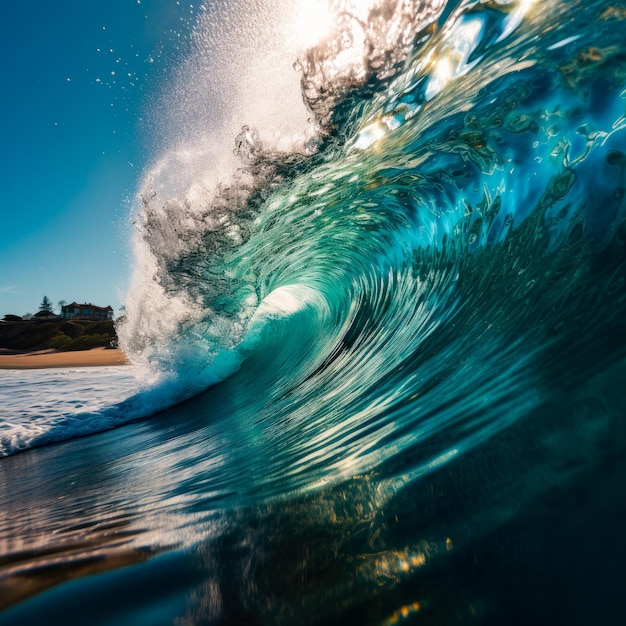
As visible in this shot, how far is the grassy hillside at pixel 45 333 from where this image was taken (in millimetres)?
30775

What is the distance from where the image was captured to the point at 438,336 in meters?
2.92

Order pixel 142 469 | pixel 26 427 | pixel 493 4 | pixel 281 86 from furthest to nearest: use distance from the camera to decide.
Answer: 1. pixel 26 427
2. pixel 281 86
3. pixel 142 469
4. pixel 493 4

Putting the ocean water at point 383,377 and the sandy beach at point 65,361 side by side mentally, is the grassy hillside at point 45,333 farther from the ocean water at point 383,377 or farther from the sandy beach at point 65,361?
the ocean water at point 383,377

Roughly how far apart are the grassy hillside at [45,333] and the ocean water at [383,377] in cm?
2769

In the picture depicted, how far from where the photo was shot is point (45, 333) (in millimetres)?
33844

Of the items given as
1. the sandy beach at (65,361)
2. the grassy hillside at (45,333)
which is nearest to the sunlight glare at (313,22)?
the sandy beach at (65,361)

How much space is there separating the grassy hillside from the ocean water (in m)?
27.7

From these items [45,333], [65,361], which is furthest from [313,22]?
[45,333]

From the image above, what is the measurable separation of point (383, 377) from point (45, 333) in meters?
39.0

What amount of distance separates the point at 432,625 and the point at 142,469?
95.9 inches

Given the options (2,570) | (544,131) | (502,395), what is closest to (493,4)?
(544,131)

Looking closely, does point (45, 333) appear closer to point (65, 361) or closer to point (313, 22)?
point (65, 361)

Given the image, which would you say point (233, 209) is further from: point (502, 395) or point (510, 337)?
point (502, 395)

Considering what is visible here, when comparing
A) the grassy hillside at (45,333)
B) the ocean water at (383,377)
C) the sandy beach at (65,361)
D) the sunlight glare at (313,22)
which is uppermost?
the grassy hillside at (45,333)
